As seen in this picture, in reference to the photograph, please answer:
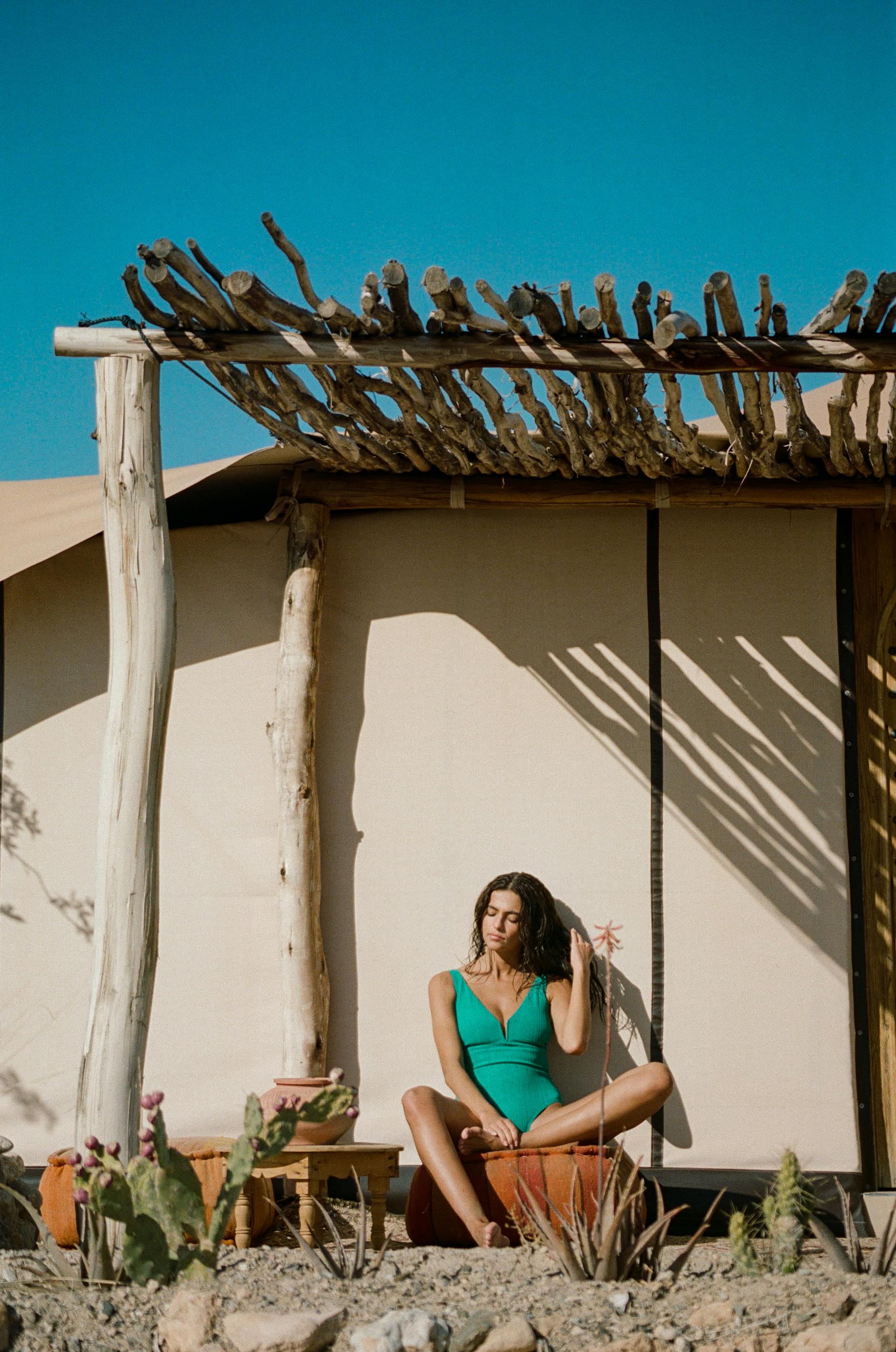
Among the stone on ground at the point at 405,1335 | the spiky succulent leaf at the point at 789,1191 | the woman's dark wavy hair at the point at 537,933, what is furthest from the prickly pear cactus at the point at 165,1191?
the woman's dark wavy hair at the point at 537,933

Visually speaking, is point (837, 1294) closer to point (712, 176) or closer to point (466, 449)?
point (466, 449)

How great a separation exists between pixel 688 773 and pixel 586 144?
3.09m

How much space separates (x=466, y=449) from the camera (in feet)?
14.4

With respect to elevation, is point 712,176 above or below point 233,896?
above

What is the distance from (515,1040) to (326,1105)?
155 centimetres

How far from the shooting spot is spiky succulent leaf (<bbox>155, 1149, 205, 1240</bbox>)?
2717mm

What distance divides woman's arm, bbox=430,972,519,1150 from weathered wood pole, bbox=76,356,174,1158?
1248 millimetres

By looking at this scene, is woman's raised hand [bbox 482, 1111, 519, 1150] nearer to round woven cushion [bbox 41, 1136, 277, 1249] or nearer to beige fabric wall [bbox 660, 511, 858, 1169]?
round woven cushion [bbox 41, 1136, 277, 1249]

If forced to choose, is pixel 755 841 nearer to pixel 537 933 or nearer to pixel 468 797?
pixel 537 933

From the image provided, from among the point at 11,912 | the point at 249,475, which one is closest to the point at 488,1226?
the point at 11,912

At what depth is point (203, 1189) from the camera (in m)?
3.82

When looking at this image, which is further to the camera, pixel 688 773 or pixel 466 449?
pixel 688 773

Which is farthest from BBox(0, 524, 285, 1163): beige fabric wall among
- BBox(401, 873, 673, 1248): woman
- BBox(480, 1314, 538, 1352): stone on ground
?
BBox(480, 1314, 538, 1352): stone on ground

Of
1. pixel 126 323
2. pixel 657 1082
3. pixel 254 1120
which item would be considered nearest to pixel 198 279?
pixel 126 323
